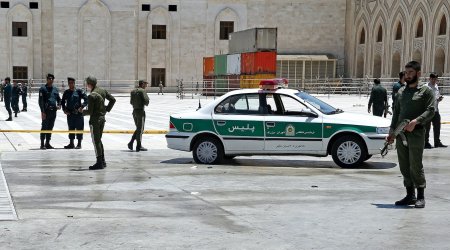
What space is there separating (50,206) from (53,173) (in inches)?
131

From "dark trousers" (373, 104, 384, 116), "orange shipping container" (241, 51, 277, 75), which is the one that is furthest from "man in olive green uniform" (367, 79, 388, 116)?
"orange shipping container" (241, 51, 277, 75)

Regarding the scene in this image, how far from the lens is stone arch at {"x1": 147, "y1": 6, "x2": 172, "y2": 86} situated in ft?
197

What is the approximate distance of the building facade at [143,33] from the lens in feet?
191

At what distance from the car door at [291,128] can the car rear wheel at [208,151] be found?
0.99m

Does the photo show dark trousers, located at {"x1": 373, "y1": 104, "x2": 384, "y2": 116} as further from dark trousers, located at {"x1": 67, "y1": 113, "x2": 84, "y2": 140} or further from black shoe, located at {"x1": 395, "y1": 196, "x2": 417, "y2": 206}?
black shoe, located at {"x1": 395, "y1": 196, "x2": 417, "y2": 206}

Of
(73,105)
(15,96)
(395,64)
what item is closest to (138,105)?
(73,105)

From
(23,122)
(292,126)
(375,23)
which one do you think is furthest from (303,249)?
(375,23)

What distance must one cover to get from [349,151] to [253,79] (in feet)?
103

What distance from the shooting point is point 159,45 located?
198 feet

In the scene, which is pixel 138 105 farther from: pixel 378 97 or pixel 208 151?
pixel 378 97

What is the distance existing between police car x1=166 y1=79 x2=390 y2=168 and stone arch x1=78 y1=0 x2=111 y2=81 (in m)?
47.2

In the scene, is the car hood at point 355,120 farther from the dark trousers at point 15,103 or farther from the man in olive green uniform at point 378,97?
the dark trousers at point 15,103

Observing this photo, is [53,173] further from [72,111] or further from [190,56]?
[190,56]

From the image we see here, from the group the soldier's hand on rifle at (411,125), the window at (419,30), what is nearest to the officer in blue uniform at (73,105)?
the soldier's hand on rifle at (411,125)
